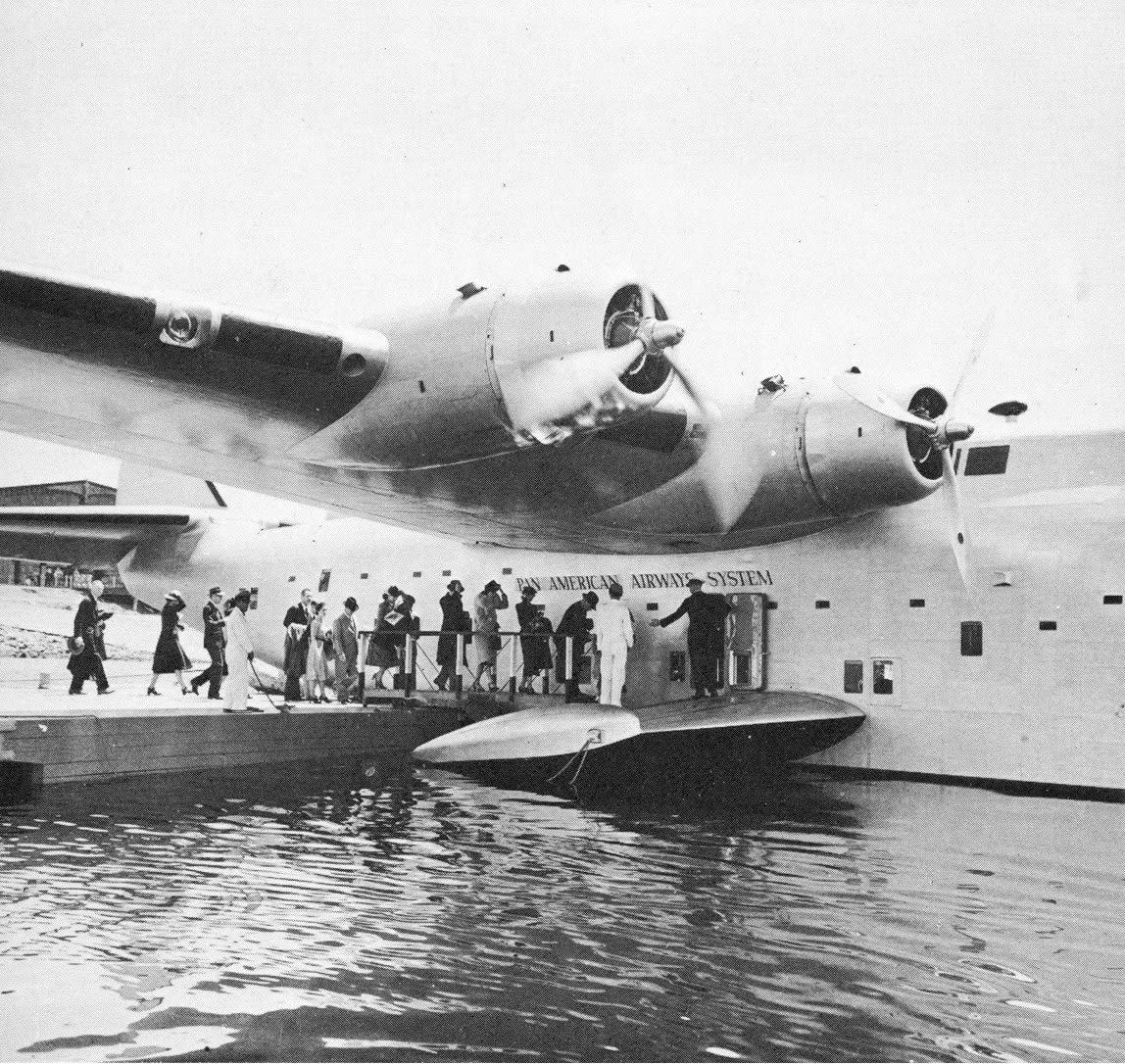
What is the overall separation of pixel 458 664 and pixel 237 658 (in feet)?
11.6

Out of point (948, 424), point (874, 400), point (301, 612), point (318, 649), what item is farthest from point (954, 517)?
point (318, 649)

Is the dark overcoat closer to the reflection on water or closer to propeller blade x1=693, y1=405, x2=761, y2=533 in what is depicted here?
the reflection on water

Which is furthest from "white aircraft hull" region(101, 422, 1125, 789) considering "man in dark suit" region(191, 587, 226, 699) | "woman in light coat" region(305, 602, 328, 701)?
"man in dark suit" region(191, 587, 226, 699)

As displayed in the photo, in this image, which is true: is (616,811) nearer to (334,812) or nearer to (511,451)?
(334,812)

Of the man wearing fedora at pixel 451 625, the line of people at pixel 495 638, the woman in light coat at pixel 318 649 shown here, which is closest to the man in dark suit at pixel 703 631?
the line of people at pixel 495 638

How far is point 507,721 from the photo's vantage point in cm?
1139

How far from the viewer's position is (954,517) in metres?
10.8

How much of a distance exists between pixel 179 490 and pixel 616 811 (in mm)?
13779

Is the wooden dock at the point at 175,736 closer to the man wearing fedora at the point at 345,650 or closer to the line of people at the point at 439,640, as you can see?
the line of people at the point at 439,640

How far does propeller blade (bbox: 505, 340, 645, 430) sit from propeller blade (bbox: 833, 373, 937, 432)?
3164 mm

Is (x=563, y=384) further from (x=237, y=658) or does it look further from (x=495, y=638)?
(x=495, y=638)

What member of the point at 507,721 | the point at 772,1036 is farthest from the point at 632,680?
the point at 772,1036

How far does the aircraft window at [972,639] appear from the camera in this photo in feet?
36.2

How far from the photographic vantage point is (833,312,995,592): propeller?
10.6 meters
